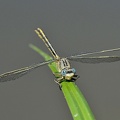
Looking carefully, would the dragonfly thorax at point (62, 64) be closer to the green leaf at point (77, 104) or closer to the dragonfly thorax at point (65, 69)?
the dragonfly thorax at point (65, 69)

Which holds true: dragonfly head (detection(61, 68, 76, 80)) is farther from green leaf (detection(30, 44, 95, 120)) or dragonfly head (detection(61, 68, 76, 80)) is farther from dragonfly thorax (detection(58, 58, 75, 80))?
green leaf (detection(30, 44, 95, 120))

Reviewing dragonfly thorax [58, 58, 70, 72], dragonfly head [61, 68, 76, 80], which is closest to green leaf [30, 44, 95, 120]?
dragonfly head [61, 68, 76, 80]

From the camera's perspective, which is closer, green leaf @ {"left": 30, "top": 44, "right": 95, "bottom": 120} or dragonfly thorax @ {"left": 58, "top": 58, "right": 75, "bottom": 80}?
green leaf @ {"left": 30, "top": 44, "right": 95, "bottom": 120}

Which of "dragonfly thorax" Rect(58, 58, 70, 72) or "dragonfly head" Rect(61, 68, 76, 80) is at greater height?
"dragonfly thorax" Rect(58, 58, 70, 72)

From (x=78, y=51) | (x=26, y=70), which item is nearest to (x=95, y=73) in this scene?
(x=78, y=51)

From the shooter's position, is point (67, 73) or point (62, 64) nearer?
point (67, 73)

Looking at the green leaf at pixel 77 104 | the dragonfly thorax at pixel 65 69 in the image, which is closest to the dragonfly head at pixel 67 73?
the dragonfly thorax at pixel 65 69

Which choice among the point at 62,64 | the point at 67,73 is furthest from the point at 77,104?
the point at 62,64

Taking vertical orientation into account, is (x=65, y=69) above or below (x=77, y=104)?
above

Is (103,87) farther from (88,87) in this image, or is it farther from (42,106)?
(42,106)

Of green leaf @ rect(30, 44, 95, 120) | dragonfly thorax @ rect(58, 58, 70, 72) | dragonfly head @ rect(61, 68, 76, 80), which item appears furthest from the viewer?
dragonfly thorax @ rect(58, 58, 70, 72)

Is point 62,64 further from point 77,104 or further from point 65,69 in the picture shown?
point 77,104
